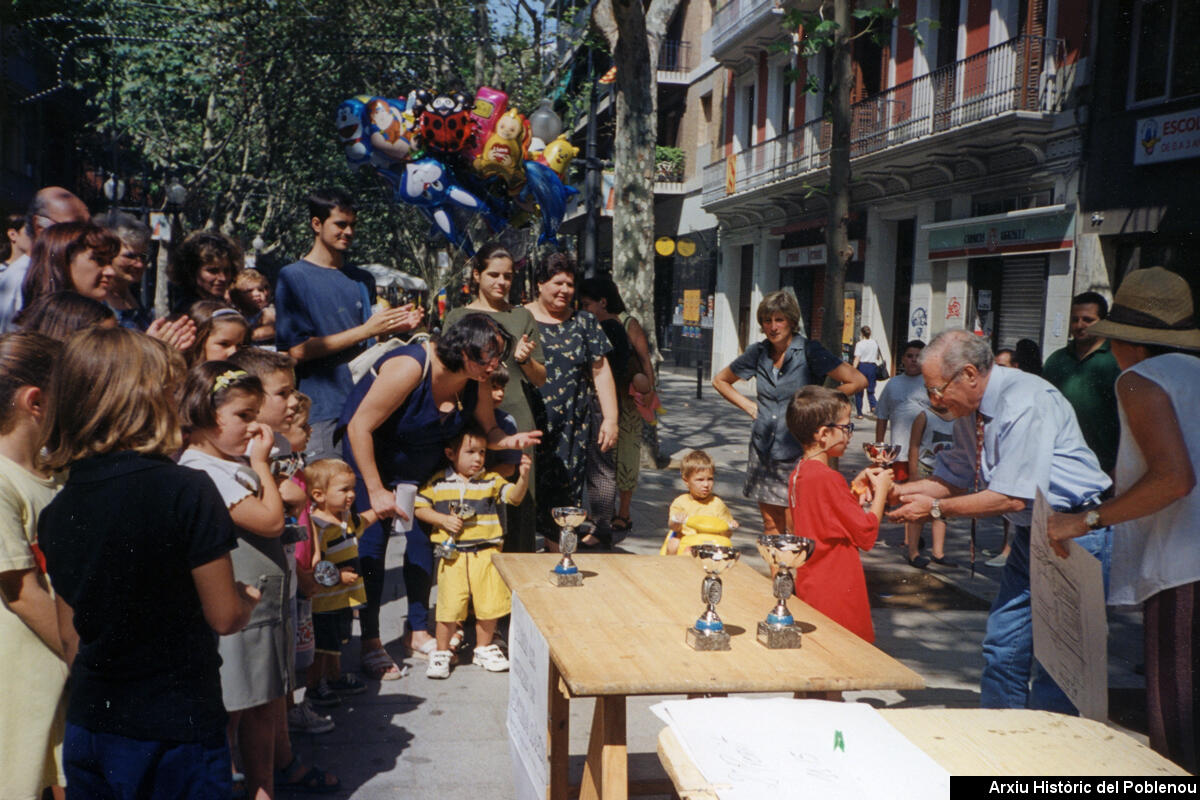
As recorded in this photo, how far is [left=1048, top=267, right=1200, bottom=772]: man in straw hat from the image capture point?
276 centimetres

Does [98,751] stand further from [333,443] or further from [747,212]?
[747,212]

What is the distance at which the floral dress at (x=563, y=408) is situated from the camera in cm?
596

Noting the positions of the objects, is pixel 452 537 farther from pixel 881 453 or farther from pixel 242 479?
pixel 881 453

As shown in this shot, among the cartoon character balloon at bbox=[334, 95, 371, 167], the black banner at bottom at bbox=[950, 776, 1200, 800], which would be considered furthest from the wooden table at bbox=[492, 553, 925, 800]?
the cartoon character balloon at bbox=[334, 95, 371, 167]

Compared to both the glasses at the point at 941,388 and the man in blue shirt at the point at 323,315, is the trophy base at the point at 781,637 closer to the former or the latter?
the glasses at the point at 941,388

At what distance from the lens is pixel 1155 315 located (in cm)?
304

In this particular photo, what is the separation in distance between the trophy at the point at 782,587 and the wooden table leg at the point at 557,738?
2.32 ft

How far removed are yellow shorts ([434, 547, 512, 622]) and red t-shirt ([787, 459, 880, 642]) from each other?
166 centimetres

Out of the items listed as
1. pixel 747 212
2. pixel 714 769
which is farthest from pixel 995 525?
pixel 747 212

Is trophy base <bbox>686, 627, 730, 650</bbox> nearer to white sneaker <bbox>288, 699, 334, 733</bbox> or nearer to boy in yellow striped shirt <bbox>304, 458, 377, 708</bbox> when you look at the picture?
boy in yellow striped shirt <bbox>304, 458, 377, 708</bbox>

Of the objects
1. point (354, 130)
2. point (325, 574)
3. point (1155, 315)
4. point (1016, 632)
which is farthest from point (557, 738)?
point (354, 130)

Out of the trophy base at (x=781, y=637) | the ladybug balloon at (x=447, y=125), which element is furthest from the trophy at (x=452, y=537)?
the ladybug balloon at (x=447, y=125)

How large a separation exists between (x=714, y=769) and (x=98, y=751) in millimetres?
1486

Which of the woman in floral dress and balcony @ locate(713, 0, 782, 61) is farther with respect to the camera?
balcony @ locate(713, 0, 782, 61)
